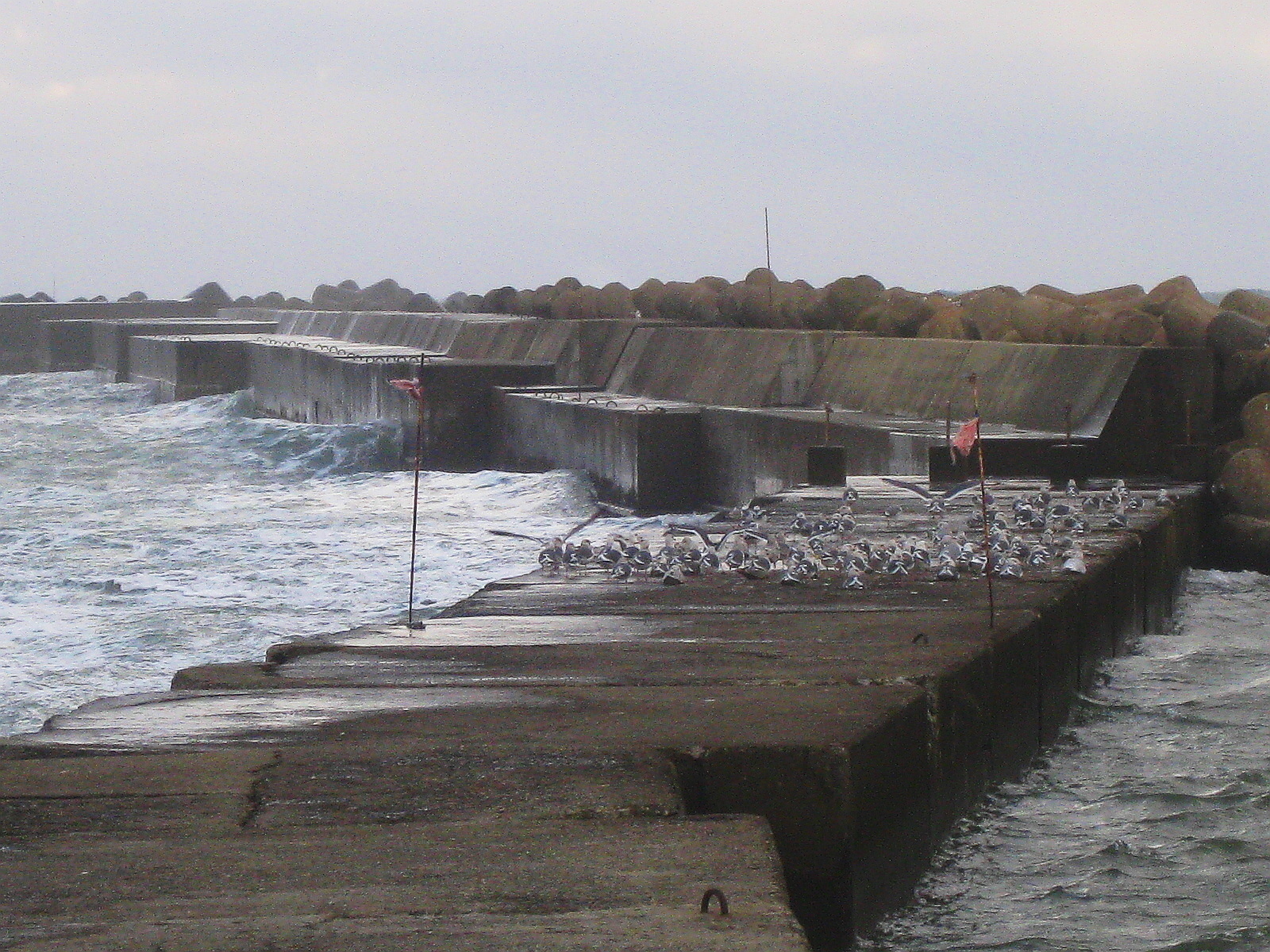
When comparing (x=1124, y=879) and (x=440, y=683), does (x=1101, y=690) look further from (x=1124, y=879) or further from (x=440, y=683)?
(x=440, y=683)

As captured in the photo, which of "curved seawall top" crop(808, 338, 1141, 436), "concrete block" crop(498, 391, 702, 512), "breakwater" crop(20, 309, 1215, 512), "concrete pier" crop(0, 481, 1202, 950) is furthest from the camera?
"concrete block" crop(498, 391, 702, 512)

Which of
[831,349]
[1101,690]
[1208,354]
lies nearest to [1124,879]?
[1101,690]

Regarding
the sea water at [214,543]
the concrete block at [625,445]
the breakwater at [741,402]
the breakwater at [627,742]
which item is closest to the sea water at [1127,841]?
the breakwater at [627,742]

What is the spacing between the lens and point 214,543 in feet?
55.5

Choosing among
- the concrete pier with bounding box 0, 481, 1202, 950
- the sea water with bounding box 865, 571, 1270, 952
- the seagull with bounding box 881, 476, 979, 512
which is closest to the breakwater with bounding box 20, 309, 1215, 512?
the seagull with bounding box 881, 476, 979, 512

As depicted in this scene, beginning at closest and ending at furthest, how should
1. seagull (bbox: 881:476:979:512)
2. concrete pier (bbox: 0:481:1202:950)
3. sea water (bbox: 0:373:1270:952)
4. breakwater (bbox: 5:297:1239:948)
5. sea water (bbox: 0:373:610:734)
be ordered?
concrete pier (bbox: 0:481:1202:950) → breakwater (bbox: 5:297:1239:948) → sea water (bbox: 0:373:1270:952) → seagull (bbox: 881:476:979:512) → sea water (bbox: 0:373:610:734)

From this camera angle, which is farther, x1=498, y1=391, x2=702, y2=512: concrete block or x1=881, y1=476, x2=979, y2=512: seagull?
x1=498, y1=391, x2=702, y2=512: concrete block

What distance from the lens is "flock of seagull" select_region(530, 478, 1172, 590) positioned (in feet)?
27.0

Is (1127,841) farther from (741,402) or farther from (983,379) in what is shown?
(741,402)

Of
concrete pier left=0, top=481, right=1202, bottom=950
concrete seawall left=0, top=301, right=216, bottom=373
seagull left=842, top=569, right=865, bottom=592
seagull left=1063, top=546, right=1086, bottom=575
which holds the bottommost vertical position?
concrete pier left=0, top=481, right=1202, bottom=950

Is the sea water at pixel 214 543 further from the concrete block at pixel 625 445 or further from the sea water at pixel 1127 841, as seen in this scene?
the sea water at pixel 1127 841

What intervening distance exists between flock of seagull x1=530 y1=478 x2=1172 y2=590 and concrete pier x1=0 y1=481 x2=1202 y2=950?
63 centimetres

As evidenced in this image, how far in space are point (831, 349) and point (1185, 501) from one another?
6.58m

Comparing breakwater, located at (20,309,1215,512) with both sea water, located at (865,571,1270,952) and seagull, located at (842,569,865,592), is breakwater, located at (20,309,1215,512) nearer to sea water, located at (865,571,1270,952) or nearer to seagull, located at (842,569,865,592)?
seagull, located at (842,569,865,592)
